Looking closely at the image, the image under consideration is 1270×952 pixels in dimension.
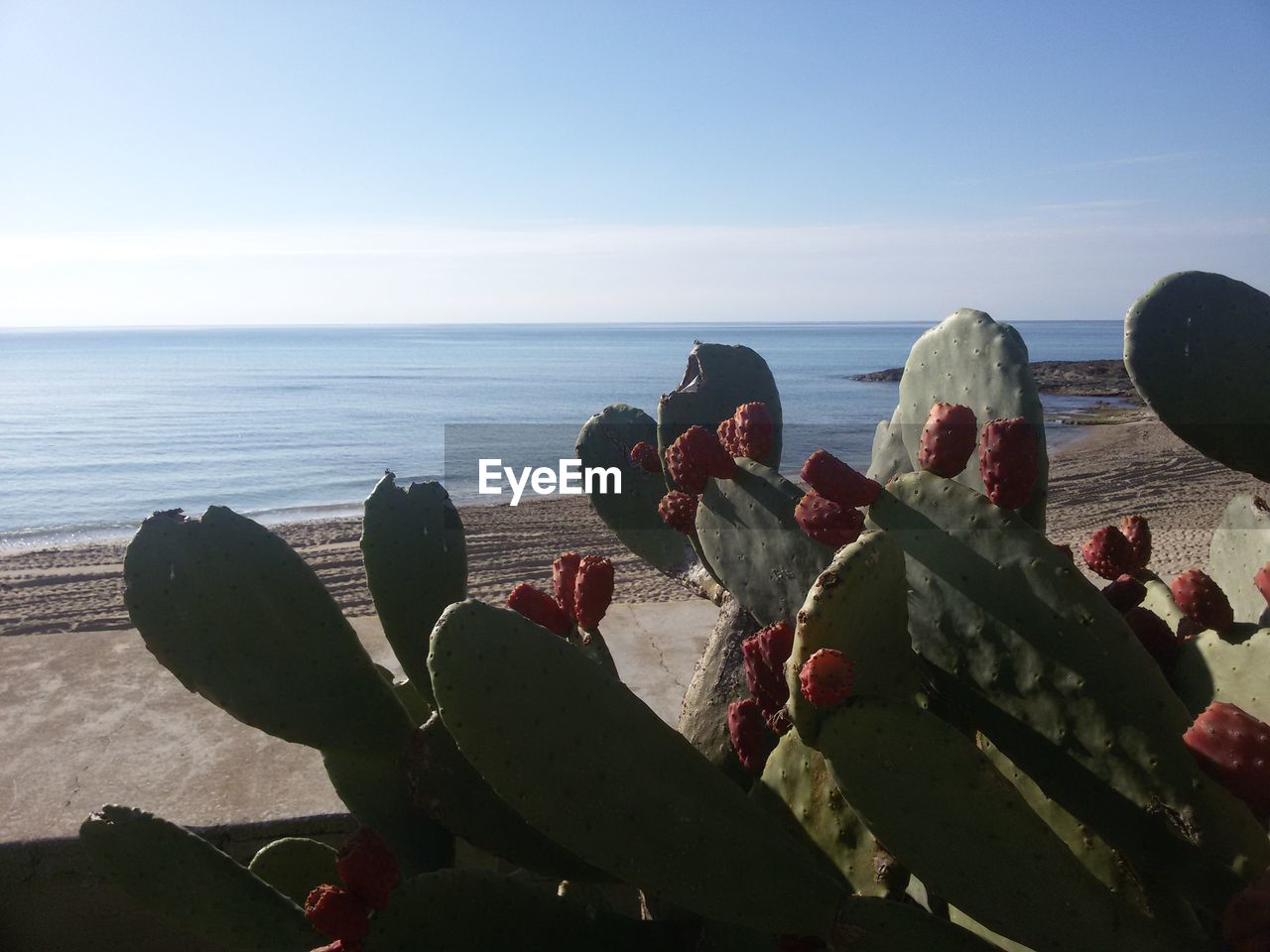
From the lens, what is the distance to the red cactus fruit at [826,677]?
1029 mm

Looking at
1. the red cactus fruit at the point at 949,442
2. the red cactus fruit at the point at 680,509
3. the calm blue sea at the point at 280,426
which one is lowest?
the calm blue sea at the point at 280,426

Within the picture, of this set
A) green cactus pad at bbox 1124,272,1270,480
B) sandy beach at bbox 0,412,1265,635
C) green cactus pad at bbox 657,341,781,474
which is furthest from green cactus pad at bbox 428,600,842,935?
sandy beach at bbox 0,412,1265,635

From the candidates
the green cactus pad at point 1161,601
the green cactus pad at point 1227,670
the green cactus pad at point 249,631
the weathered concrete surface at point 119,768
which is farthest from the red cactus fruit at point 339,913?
the weathered concrete surface at point 119,768

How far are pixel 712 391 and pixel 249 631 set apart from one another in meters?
1.01

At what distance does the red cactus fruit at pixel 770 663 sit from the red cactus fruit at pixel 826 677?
327 millimetres

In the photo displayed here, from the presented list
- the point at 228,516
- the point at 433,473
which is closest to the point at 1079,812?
the point at 228,516

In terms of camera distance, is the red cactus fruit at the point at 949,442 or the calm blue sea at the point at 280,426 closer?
the red cactus fruit at the point at 949,442

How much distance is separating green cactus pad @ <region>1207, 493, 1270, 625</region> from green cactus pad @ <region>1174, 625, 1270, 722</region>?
0.91ft

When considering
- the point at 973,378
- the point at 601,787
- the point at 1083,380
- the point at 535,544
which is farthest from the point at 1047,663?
the point at 1083,380

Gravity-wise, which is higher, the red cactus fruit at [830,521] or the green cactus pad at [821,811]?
the red cactus fruit at [830,521]

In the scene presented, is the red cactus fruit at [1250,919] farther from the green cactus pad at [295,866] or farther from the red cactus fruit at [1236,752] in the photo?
the green cactus pad at [295,866]

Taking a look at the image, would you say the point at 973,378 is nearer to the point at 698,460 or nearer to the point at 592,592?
the point at 698,460

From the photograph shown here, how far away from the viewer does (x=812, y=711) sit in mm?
1076

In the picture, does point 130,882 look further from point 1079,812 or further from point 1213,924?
point 1213,924
